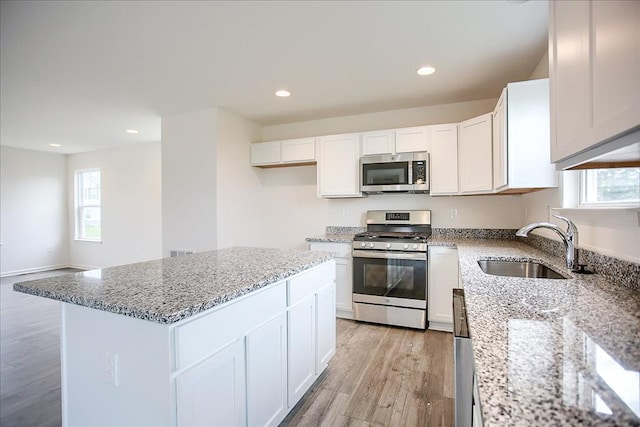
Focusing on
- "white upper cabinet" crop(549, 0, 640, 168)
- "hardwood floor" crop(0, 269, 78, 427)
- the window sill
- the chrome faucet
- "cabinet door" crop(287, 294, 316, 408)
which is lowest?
"hardwood floor" crop(0, 269, 78, 427)

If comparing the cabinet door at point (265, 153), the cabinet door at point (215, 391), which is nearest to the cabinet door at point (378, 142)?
the cabinet door at point (265, 153)

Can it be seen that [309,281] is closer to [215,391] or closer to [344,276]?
[215,391]

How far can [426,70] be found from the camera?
2.78 m

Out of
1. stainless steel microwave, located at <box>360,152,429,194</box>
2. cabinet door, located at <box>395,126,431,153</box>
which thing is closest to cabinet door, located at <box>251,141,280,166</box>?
stainless steel microwave, located at <box>360,152,429,194</box>

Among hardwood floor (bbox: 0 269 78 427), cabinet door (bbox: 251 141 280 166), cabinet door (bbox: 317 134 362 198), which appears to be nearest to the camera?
hardwood floor (bbox: 0 269 78 427)

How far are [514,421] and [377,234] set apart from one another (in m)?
3.17

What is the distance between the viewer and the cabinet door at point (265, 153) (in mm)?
4129

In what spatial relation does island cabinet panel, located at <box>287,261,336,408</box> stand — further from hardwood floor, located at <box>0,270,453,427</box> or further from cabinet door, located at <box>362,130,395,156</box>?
cabinet door, located at <box>362,130,395,156</box>

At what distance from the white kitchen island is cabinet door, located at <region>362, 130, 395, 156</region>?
218cm

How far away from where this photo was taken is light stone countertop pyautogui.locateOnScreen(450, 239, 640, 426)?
0.54 m

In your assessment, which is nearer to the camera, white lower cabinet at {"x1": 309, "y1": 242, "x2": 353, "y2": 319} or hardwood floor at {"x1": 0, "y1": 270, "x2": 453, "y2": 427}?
hardwood floor at {"x1": 0, "y1": 270, "x2": 453, "y2": 427}

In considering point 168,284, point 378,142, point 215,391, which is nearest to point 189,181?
point 378,142

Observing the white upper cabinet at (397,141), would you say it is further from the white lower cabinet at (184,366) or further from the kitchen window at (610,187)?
the white lower cabinet at (184,366)

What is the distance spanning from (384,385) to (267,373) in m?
1.05
